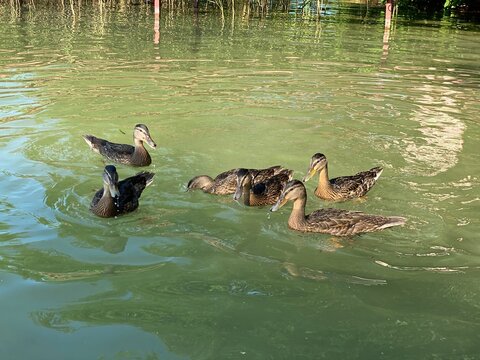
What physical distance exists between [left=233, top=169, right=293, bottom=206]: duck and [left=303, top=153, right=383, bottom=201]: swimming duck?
1.25 ft

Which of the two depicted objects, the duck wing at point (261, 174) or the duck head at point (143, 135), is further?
the duck head at point (143, 135)

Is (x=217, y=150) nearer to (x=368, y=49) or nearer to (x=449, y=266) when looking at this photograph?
(x=449, y=266)

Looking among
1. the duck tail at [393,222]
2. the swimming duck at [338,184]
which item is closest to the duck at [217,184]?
the swimming duck at [338,184]

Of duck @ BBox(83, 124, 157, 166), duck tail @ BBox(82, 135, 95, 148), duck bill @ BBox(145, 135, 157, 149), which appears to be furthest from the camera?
duck tail @ BBox(82, 135, 95, 148)

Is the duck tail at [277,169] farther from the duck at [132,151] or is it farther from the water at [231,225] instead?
the duck at [132,151]

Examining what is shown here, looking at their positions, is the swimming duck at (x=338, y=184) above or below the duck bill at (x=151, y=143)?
below

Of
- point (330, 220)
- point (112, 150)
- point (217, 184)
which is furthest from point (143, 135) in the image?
point (330, 220)

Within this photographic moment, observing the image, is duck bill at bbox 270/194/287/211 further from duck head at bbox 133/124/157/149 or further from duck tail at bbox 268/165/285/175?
duck head at bbox 133/124/157/149

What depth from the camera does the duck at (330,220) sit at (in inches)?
237

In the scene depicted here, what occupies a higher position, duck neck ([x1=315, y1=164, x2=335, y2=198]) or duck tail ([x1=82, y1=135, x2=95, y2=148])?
duck tail ([x1=82, y1=135, x2=95, y2=148])

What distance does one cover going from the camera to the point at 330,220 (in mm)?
6164

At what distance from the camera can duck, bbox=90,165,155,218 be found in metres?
6.37

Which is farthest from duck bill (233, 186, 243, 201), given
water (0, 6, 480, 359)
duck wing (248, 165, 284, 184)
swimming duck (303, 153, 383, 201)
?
swimming duck (303, 153, 383, 201)

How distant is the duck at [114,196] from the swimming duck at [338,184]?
7.09 ft
